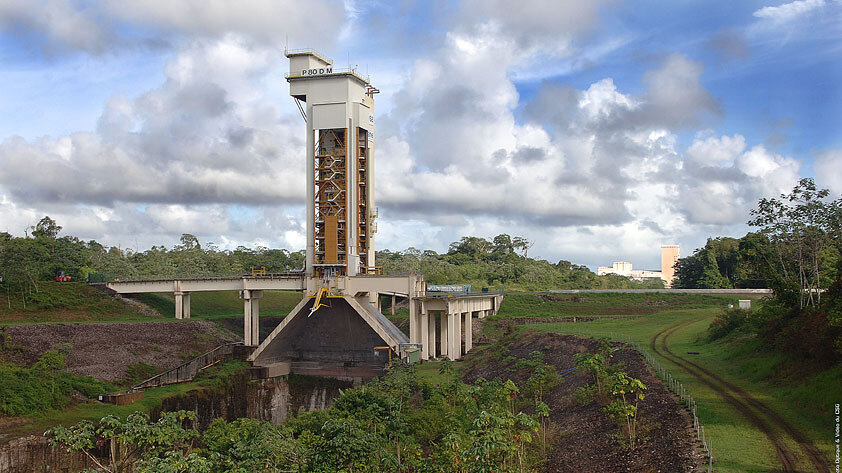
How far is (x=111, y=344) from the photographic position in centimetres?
5069

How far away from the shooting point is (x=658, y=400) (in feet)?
92.5

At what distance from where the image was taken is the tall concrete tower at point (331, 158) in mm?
60562

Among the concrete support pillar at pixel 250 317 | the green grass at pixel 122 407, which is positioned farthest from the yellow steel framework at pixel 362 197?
the green grass at pixel 122 407

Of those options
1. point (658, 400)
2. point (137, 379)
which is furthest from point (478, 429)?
point (137, 379)

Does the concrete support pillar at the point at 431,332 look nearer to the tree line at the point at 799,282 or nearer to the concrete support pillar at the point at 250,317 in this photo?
the concrete support pillar at the point at 250,317

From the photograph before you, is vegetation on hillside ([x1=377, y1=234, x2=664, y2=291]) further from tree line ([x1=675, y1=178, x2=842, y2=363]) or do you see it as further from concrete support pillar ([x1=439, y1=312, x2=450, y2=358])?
tree line ([x1=675, y1=178, x2=842, y2=363])

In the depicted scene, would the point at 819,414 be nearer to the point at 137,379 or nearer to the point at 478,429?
the point at 478,429

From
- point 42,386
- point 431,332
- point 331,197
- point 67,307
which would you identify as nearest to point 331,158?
point 331,197

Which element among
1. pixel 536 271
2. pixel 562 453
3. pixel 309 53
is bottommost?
pixel 562 453

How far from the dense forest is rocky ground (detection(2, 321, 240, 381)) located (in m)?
12.4

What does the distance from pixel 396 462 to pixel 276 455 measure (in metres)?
3.90

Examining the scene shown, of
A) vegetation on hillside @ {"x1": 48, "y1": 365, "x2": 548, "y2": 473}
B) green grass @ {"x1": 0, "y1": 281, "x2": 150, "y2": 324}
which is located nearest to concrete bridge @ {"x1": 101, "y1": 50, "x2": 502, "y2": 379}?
green grass @ {"x1": 0, "y1": 281, "x2": 150, "y2": 324}

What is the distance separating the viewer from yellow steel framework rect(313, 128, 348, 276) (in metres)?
60.6

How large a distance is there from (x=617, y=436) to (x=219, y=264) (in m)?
94.0
